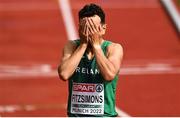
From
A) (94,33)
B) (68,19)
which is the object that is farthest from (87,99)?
(68,19)

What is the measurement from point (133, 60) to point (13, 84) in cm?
301

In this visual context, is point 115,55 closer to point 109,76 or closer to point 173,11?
point 109,76

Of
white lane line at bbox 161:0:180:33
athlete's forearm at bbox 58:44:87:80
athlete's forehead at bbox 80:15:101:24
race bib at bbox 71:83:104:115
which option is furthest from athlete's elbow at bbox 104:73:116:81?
white lane line at bbox 161:0:180:33

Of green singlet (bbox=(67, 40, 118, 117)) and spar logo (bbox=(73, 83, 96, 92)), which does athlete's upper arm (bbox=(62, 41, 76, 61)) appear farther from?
spar logo (bbox=(73, 83, 96, 92))

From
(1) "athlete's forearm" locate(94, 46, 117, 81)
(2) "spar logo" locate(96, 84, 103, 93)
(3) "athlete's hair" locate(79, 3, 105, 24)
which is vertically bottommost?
(2) "spar logo" locate(96, 84, 103, 93)

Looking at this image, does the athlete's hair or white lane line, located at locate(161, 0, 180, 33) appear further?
white lane line, located at locate(161, 0, 180, 33)

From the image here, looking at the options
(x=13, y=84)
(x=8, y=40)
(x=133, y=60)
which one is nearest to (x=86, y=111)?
(x=13, y=84)

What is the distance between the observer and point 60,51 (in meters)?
16.1

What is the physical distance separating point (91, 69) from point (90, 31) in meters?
0.38

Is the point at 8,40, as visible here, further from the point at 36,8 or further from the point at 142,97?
the point at 142,97

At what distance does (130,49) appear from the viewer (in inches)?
651

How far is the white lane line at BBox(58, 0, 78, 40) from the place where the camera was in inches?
700

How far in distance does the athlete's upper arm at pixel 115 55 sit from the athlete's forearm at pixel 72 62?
22 cm

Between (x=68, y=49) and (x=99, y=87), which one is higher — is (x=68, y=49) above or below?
above
